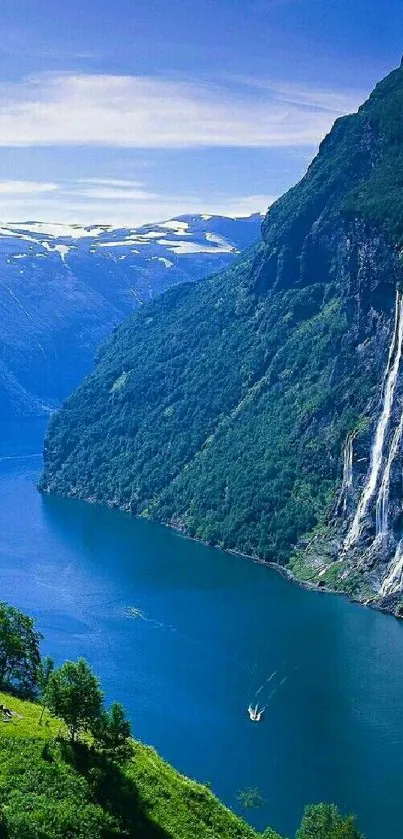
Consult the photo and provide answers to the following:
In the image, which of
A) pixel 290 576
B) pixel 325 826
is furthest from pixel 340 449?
pixel 325 826

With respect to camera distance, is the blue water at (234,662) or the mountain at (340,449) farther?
the mountain at (340,449)

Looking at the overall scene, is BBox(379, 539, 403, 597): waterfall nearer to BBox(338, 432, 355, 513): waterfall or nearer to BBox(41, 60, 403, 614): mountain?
BBox(41, 60, 403, 614): mountain

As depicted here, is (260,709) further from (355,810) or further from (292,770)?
(355,810)

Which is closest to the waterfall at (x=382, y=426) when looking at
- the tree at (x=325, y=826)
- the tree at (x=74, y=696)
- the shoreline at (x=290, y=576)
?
the shoreline at (x=290, y=576)

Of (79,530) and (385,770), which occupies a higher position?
(79,530)

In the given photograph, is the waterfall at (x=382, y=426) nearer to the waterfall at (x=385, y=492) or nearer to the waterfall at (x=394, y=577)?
the waterfall at (x=385, y=492)

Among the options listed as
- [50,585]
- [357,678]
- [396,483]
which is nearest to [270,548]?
[396,483]
